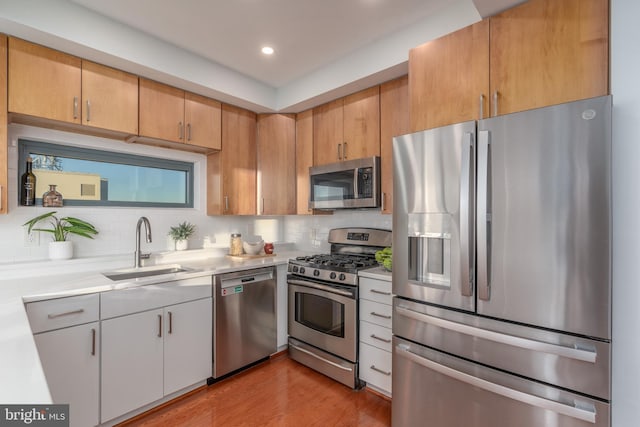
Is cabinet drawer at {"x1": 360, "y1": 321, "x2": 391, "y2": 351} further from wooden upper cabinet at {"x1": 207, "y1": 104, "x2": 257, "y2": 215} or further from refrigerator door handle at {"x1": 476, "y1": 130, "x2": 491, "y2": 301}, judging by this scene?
wooden upper cabinet at {"x1": 207, "y1": 104, "x2": 257, "y2": 215}

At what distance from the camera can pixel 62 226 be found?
7.37 feet

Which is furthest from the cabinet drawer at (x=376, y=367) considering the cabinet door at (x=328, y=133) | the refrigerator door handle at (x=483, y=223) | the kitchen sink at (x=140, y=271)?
the cabinet door at (x=328, y=133)

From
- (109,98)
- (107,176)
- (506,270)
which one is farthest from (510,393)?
(107,176)

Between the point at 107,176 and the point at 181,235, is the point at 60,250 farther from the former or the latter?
the point at 181,235

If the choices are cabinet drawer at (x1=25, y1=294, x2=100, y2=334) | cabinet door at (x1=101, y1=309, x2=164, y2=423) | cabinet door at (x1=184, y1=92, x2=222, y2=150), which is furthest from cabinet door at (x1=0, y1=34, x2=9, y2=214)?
cabinet door at (x1=184, y1=92, x2=222, y2=150)

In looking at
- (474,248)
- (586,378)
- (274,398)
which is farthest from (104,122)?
(586,378)

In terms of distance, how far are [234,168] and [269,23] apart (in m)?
1.39

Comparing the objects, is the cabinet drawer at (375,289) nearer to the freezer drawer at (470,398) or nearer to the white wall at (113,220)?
the freezer drawer at (470,398)

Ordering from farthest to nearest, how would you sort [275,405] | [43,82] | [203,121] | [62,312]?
[203,121] < [275,405] < [43,82] < [62,312]

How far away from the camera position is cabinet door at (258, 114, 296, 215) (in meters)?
3.23

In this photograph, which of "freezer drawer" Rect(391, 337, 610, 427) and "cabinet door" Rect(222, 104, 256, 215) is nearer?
"freezer drawer" Rect(391, 337, 610, 427)

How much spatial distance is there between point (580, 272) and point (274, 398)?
2.06m

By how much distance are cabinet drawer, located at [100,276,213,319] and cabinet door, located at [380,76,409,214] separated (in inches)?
62.1

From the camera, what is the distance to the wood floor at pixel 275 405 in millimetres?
1991
